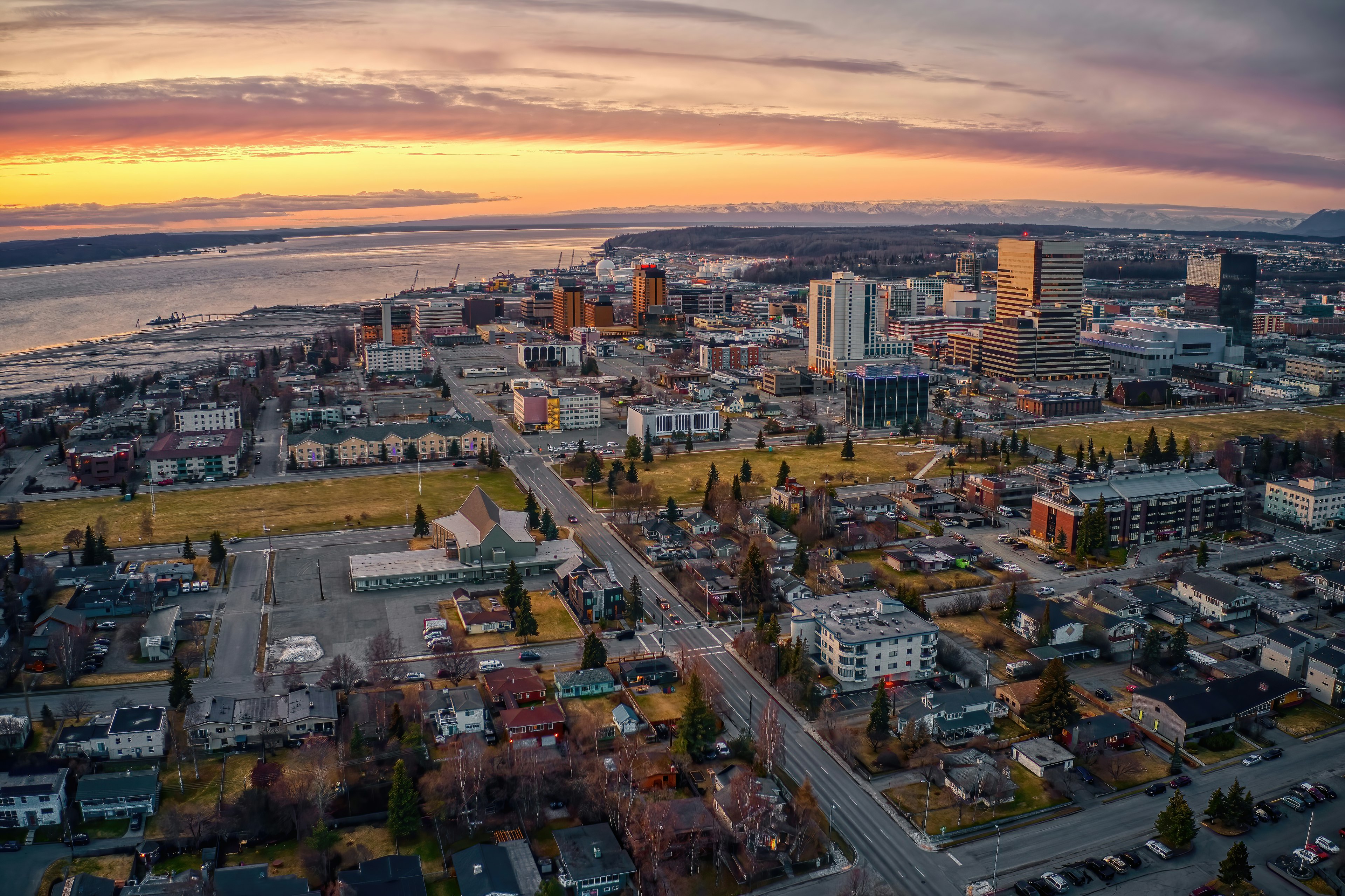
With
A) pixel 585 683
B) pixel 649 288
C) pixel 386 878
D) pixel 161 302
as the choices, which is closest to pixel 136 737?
pixel 386 878

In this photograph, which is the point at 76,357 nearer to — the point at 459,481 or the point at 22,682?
the point at 459,481

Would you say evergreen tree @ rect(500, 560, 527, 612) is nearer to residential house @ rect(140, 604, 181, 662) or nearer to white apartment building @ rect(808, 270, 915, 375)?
residential house @ rect(140, 604, 181, 662)

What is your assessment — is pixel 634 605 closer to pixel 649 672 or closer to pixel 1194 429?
pixel 649 672

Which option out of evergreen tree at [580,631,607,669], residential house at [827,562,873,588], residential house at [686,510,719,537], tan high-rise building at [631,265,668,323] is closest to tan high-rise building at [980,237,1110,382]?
tan high-rise building at [631,265,668,323]

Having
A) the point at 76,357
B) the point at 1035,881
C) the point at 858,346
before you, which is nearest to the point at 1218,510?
the point at 1035,881

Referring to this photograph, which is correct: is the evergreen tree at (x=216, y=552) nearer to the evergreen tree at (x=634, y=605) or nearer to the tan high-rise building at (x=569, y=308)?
the evergreen tree at (x=634, y=605)
